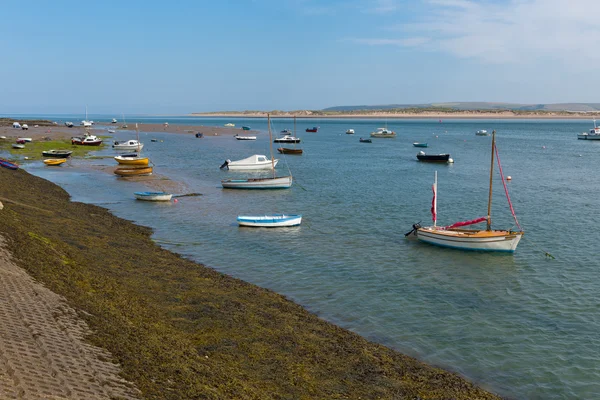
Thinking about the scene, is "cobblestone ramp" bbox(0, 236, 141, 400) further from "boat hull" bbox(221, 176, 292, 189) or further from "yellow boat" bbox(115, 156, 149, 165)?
"yellow boat" bbox(115, 156, 149, 165)

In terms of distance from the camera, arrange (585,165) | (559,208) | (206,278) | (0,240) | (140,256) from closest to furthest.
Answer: (0,240)
(206,278)
(140,256)
(559,208)
(585,165)

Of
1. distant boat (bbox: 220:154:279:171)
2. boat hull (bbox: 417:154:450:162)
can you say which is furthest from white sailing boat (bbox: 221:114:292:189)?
boat hull (bbox: 417:154:450:162)

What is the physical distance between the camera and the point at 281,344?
15.0 m

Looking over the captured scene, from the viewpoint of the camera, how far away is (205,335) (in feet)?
49.0

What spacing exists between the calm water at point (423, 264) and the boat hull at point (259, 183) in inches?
48.8

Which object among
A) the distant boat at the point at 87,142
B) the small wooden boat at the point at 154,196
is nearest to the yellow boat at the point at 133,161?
the small wooden boat at the point at 154,196

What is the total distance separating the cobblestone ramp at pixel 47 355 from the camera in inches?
364

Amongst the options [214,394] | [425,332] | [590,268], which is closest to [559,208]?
[590,268]

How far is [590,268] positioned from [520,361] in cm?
1222

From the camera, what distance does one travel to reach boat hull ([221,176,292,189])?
50.5 m

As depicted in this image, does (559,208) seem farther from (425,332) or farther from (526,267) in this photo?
(425,332)

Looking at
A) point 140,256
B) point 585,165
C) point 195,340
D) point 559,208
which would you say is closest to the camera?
point 195,340

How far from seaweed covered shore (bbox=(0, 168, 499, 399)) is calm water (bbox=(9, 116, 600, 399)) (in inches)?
80.1

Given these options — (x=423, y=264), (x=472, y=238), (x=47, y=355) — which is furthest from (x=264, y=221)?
(x=47, y=355)
